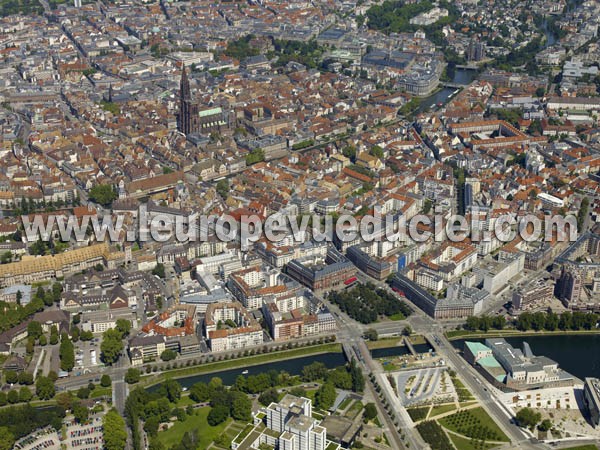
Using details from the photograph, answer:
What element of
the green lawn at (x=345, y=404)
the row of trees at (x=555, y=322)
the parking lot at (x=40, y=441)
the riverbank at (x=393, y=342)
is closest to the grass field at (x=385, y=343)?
the riverbank at (x=393, y=342)

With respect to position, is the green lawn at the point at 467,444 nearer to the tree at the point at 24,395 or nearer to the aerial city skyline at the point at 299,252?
the aerial city skyline at the point at 299,252

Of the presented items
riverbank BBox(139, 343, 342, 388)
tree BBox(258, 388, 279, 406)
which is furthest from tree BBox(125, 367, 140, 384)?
tree BBox(258, 388, 279, 406)

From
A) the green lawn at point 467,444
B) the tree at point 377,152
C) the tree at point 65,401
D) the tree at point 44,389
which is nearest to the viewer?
the green lawn at point 467,444

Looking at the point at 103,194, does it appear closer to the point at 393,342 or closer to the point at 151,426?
the point at 393,342

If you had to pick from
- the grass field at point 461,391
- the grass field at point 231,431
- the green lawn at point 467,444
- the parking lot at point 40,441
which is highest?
the grass field at point 461,391

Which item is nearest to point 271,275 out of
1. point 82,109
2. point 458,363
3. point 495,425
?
point 458,363

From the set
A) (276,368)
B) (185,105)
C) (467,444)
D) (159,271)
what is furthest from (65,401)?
(185,105)

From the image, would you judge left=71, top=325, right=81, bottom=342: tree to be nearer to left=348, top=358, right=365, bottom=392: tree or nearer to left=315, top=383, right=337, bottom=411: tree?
left=315, top=383, right=337, bottom=411: tree
